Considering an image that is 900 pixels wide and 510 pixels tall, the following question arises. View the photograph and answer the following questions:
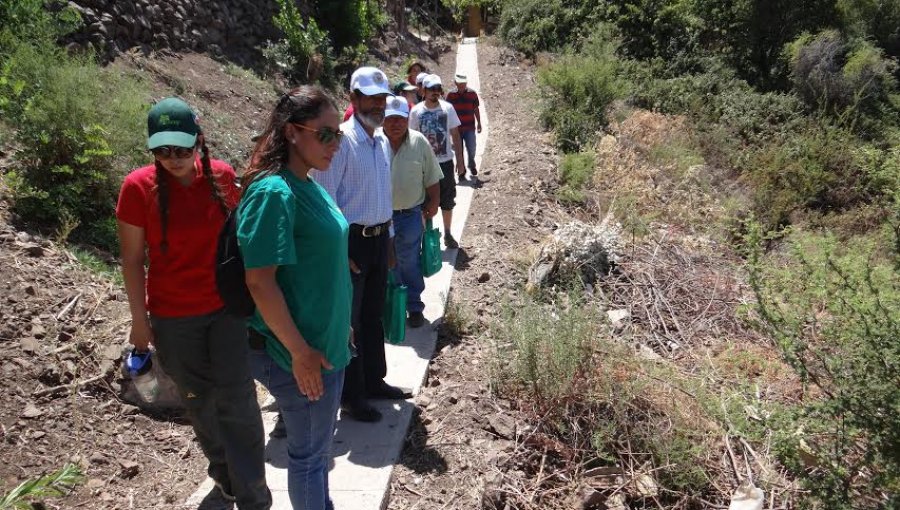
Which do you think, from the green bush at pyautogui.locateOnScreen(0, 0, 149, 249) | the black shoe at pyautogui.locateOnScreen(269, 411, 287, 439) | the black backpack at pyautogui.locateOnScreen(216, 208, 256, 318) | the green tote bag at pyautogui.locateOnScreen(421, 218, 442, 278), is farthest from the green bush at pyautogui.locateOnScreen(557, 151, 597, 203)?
the black backpack at pyautogui.locateOnScreen(216, 208, 256, 318)

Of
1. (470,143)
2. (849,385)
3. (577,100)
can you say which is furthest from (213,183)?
(577,100)

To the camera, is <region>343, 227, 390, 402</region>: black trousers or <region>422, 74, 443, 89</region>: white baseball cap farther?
<region>422, 74, 443, 89</region>: white baseball cap

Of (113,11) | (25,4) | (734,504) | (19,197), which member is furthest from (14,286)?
(113,11)

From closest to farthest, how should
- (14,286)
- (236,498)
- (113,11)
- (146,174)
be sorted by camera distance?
(146,174)
(236,498)
(14,286)
(113,11)

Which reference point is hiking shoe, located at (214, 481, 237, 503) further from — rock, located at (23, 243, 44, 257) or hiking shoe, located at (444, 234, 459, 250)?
hiking shoe, located at (444, 234, 459, 250)

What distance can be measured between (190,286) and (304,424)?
2.73ft

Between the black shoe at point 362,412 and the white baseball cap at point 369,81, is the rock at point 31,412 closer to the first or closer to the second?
the black shoe at point 362,412

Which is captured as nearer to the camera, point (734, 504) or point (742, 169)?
point (734, 504)

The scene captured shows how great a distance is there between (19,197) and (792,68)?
59.3 ft

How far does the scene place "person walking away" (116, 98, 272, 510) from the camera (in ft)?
9.43

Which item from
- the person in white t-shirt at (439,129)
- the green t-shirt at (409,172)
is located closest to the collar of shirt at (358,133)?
the green t-shirt at (409,172)

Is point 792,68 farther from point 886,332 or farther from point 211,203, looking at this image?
point 211,203

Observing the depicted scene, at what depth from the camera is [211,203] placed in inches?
120

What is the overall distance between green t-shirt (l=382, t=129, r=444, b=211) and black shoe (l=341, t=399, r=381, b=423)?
1611 mm
